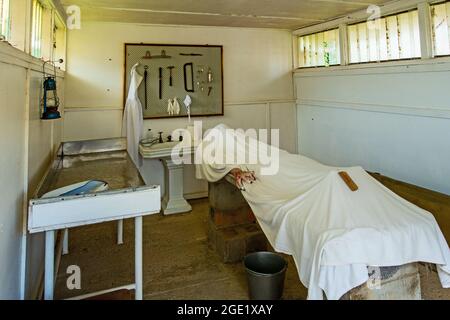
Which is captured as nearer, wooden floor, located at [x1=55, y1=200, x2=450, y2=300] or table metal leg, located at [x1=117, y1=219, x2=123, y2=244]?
wooden floor, located at [x1=55, y1=200, x2=450, y2=300]

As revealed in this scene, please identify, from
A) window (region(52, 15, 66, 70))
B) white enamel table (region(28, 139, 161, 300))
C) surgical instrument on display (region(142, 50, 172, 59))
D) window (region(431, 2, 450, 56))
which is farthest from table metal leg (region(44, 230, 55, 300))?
window (region(431, 2, 450, 56))

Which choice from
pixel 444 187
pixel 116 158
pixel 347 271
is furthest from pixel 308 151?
pixel 347 271

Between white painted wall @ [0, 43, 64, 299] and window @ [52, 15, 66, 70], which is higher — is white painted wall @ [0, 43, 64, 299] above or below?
below

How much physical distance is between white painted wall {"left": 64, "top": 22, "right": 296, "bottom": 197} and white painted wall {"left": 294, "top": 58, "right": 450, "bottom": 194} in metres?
0.47

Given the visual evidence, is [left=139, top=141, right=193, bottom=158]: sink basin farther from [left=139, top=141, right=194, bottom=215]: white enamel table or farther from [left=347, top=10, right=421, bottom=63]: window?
[left=347, top=10, right=421, bottom=63]: window

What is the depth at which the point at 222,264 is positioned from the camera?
2.80 metres

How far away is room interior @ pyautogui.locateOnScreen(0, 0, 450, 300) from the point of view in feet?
5.77

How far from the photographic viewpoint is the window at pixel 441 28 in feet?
9.86

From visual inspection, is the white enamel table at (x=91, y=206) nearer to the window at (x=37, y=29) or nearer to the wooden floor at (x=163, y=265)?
the wooden floor at (x=163, y=265)

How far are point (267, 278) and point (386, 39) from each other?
324 cm

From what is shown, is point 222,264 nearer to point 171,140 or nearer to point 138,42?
point 171,140

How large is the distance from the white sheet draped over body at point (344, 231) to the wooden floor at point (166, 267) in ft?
2.35

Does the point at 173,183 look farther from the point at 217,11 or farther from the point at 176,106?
the point at 217,11

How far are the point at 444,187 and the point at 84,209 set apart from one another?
327 centimetres
